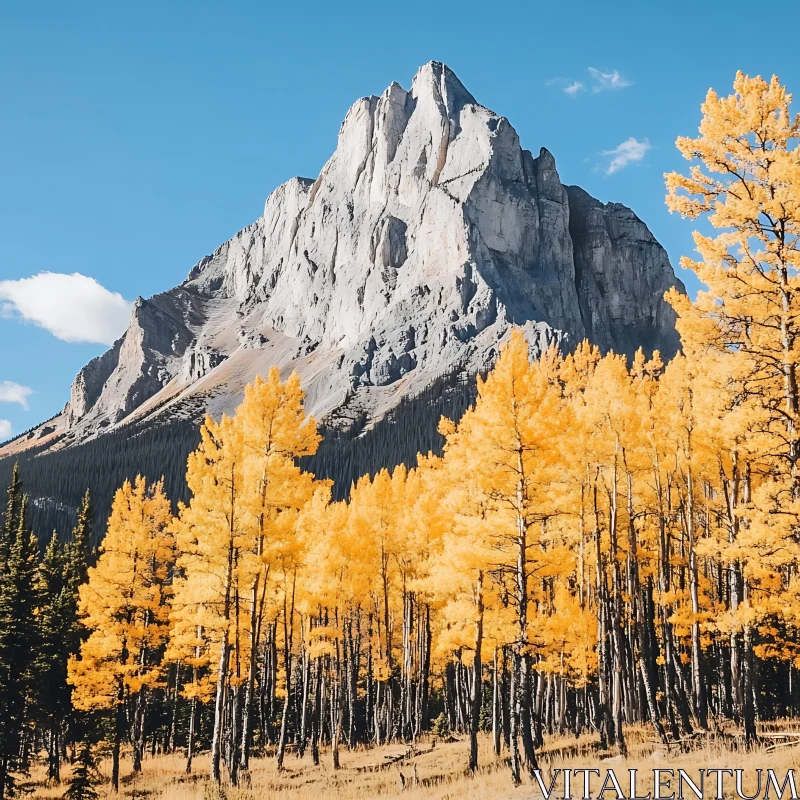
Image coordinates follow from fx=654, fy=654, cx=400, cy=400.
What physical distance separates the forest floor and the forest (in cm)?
72

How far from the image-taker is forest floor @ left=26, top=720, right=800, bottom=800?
11.5m

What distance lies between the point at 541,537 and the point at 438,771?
290 inches

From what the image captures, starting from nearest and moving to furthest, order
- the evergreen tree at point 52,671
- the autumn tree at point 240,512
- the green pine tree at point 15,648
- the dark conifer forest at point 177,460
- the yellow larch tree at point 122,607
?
the autumn tree at point 240,512, the yellow larch tree at point 122,607, the green pine tree at point 15,648, the evergreen tree at point 52,671, the dark conifer forest at point 177,460

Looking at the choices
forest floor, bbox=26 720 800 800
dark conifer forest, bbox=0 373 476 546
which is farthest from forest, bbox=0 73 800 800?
dark conifer forest, bbox=0 373 476 546

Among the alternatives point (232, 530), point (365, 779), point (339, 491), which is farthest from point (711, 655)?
point (339, 491)

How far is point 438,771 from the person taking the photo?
18.8 meters

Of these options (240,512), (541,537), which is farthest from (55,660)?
(541,537)

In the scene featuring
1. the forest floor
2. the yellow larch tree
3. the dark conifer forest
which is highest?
the dark conifer forest

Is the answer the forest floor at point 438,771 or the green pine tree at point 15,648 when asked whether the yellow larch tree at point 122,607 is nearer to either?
the green pine tree at point 15,648

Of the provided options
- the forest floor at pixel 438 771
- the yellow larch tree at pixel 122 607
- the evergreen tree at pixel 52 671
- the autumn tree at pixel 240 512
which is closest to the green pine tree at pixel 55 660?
the evergreen tree at pixel 52 671

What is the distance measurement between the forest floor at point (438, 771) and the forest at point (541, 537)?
2.36 ft

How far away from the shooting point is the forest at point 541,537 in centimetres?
1174

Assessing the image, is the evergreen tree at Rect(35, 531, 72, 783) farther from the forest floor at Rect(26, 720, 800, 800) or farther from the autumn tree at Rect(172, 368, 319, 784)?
the autumn tree at Rect(172, 368, 319, 784)

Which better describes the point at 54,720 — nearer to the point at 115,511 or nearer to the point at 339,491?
the point at 115,511
